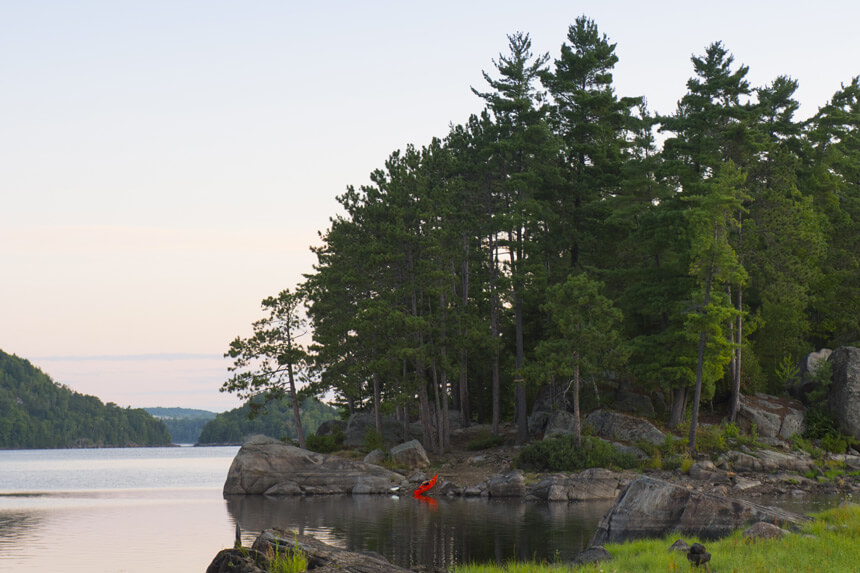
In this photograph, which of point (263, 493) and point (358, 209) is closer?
point (263, 493)

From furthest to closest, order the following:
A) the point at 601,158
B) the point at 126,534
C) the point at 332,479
Answer: the point at 601,158
the point at 332,479
the point at 126,534

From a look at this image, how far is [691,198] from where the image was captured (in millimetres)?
48906

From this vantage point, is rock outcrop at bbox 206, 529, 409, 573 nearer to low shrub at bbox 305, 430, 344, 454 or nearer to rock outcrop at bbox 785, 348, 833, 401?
low shrub at bbox 305, 430, 344, 454

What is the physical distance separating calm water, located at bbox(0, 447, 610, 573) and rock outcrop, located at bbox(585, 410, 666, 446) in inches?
404

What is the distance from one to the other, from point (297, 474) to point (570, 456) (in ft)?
54.8

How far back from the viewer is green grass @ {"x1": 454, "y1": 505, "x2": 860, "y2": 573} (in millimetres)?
16281

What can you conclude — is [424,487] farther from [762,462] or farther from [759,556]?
[759,556]

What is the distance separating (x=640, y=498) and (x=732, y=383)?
3113 cm

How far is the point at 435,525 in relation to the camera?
33.3 m

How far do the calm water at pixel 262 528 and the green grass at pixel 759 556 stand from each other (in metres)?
5.55

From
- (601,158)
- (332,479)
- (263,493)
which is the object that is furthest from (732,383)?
(263,493)

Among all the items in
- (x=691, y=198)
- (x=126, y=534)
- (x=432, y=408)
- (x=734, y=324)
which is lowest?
(x=126, y=534)

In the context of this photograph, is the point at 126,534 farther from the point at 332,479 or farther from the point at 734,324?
the point at 734,324

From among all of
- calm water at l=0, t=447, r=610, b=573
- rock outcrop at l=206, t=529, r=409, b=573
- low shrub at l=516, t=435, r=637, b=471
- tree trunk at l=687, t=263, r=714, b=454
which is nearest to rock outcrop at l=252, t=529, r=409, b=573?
rock outcrop at l=206, t=529, r=409, b=573
